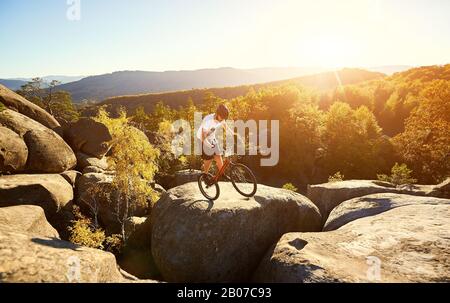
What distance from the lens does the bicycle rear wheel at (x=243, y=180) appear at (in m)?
12.1

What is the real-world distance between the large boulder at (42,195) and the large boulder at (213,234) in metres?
10.7

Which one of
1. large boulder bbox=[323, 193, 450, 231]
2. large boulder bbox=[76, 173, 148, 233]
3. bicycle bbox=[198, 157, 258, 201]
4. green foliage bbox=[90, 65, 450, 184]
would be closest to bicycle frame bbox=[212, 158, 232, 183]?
bicycle bbox=[198, 157, 258, 201]

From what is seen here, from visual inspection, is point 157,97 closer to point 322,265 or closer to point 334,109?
point 334,109

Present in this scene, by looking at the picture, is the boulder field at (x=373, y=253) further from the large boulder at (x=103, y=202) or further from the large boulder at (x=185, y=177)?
the large boulder at (x=185, y=177)

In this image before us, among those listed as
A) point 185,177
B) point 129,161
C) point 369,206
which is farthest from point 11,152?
point 369,206

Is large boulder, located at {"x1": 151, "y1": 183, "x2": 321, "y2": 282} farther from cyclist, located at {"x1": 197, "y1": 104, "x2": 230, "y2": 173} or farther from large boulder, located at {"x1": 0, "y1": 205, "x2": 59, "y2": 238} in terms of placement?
large boulder, located at {"x1": 0, "y1": 205, "x2": 59, "y2": 238}

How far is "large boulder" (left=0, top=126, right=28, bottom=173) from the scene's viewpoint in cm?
2012

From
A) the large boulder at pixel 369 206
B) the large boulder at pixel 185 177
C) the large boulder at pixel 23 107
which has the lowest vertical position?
the large boulder at pixel 185 177

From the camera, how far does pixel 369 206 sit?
536 inches

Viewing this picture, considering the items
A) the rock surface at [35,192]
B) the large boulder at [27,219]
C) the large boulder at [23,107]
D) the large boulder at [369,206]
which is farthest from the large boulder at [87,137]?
the large boulder at [369,206]

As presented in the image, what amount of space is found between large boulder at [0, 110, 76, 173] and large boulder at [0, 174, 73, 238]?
1656 mm

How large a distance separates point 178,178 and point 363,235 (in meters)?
22.9

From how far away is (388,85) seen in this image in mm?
87375
